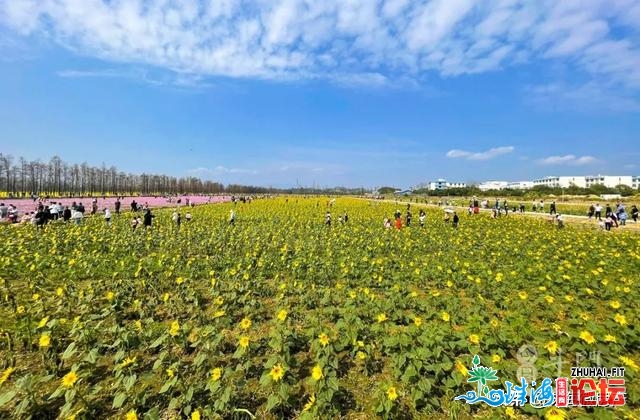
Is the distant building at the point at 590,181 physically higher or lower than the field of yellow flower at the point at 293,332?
higher

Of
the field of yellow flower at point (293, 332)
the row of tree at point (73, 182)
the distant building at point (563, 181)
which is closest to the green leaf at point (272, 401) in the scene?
the field of yellow flower at point (293, 332)

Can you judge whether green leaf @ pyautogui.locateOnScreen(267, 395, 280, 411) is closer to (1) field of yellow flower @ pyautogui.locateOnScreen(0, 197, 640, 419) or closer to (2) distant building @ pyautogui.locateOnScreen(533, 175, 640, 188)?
(1) field of yellow flower @ pyautogui.locateOnScreen(0, 197, 640, 419)

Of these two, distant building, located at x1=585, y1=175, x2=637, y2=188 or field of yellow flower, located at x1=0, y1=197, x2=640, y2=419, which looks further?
distant building, located at x1=585, y1=175, x2=637, y2=188

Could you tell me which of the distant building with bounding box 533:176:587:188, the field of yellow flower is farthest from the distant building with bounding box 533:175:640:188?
the field of yellow flower

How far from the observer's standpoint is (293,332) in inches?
243

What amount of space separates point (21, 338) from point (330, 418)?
598 centimetres

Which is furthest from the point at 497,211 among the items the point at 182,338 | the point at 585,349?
the point at 182,338

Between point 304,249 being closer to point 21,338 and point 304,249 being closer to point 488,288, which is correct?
point 488,288

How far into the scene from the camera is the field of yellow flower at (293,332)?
4430mm

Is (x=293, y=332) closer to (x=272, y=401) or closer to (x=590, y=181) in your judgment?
(x=272, y=401)

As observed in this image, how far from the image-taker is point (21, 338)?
618 cm

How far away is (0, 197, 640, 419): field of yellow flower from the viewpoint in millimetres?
4430

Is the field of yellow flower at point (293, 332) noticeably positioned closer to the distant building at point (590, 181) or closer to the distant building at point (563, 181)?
the distant building at point (590, 181)

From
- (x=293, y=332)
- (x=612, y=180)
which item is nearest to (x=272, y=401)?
(x=293, y=332)
